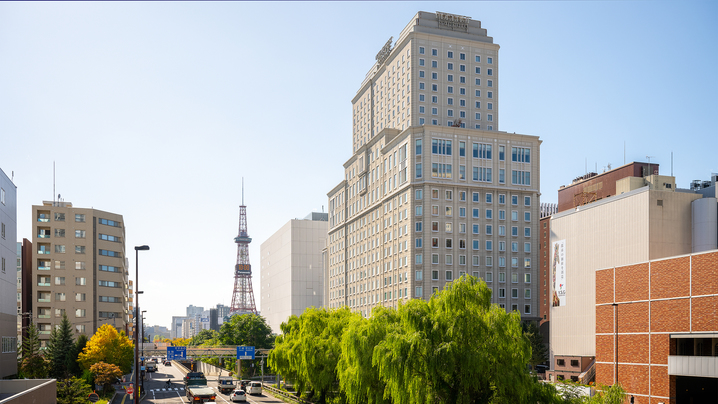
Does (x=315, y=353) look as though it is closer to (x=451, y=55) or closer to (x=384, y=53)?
(x=451, y=55)

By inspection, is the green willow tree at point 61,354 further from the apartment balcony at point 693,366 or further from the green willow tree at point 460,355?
the apartment balcony at point 693,366

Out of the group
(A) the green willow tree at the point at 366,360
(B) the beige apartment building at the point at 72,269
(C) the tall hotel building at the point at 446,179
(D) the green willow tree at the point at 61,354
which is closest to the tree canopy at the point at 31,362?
(D) the green willow tree at the point at 61,354

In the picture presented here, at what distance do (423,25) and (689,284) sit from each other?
74.7 metres

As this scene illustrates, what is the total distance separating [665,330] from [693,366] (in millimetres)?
4233

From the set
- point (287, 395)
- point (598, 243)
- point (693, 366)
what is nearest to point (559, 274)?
point (598, 243)

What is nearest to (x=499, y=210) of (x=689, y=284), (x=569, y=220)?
(x=569, y=220)

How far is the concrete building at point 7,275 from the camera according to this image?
2176 inches

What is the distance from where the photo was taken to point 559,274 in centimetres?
9256

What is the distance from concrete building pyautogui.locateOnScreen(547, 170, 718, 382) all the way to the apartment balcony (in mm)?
26327

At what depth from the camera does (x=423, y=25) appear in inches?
4491

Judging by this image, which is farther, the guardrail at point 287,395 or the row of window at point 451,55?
the row of window at point 451,55

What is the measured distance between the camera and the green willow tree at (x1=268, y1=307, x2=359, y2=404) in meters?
61.4

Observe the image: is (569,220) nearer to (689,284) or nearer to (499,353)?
(689,284)

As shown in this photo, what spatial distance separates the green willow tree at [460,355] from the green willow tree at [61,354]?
62.7 metres
